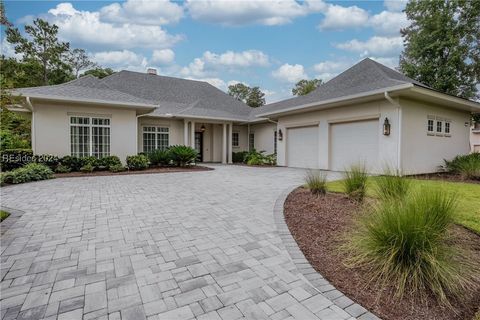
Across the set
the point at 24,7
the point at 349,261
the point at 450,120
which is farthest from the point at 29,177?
the point at 450,120

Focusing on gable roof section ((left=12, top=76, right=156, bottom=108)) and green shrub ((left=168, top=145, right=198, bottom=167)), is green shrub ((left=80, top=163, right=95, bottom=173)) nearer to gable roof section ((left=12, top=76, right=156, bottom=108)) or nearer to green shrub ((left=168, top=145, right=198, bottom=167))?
gable roof section ((left=12, top=76, right=156, bottom=108))

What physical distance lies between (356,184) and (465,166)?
7.73 metres

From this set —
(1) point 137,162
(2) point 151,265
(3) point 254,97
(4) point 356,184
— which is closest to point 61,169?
(1) point 137,162

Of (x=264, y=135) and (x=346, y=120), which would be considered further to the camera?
(x=264, y=135)

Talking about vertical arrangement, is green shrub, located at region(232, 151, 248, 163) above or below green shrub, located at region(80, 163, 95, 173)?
above

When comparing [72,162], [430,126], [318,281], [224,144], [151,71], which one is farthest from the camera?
[151,71]

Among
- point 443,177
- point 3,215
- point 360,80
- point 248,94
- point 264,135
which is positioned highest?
point 248,94

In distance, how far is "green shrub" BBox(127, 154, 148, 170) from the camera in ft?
39.4

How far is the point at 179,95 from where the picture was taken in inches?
746

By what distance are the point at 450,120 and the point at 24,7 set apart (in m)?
18.2

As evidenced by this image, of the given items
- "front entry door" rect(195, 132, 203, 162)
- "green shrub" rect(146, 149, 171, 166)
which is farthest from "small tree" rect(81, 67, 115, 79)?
"green shrub" rect(146, 149, 171, 166)

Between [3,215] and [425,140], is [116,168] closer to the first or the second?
[3,215]

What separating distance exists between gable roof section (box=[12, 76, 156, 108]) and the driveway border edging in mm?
10642

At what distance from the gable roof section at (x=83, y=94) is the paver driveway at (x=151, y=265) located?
23.1ft
